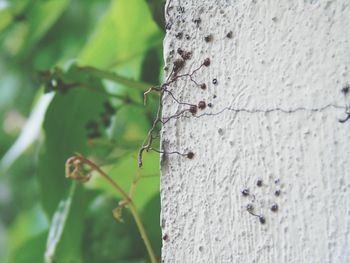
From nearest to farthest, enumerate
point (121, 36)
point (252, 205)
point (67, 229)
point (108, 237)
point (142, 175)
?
point (252, 205), point (142, 175), point (67, 229), point (108, 237), point (121, 36)

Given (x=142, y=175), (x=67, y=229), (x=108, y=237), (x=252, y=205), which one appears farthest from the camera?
(x=108, y=237)

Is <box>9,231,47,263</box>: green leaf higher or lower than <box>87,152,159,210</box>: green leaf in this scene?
lower

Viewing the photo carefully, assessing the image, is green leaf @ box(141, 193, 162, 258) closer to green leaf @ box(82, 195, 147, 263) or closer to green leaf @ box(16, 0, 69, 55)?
green leaf @ box(82, 195, 147, 263)

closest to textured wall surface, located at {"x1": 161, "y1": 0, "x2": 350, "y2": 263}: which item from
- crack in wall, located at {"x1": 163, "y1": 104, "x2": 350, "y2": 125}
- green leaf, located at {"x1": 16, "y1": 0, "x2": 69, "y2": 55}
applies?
crack in wall, located at {"x1": 163, "y1": 104, "x2": 350, "y2": 125}

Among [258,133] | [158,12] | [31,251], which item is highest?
[158,12]

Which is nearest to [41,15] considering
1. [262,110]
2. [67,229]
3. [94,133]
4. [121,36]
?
[121,36]

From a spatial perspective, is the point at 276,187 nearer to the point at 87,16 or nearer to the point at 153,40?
the point at 153,40

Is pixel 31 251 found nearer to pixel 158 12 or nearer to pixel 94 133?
pixel 94 133

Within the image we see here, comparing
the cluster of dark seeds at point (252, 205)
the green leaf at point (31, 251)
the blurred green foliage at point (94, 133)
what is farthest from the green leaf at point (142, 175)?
the cluster of dark seeds at point (252, 205)
